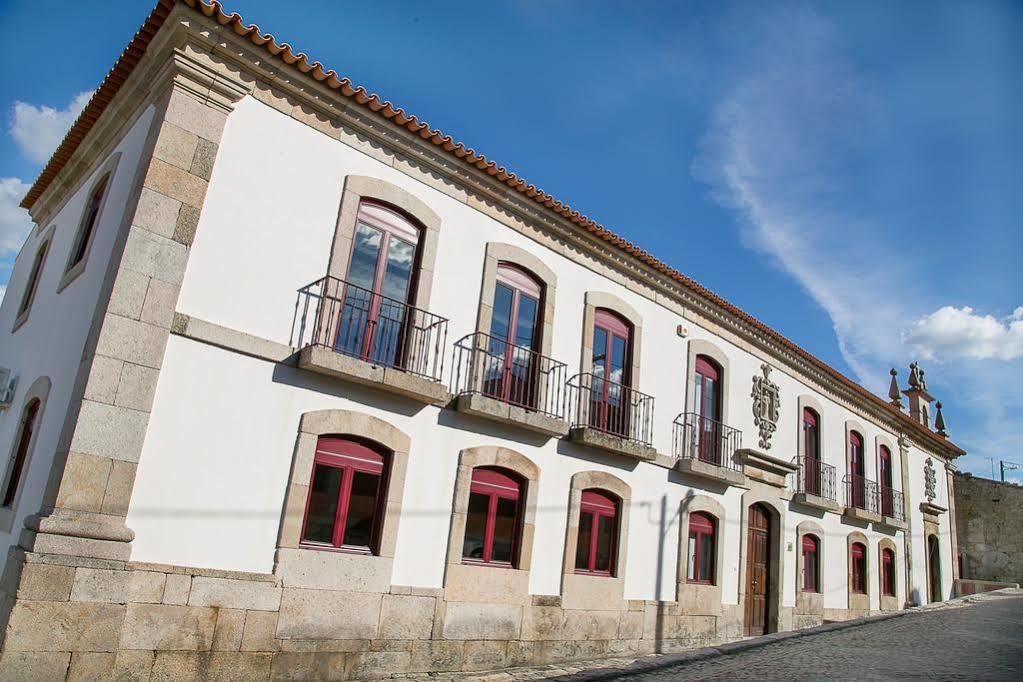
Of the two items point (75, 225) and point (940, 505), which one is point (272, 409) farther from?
point (940, 505)

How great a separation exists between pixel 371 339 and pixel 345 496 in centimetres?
165

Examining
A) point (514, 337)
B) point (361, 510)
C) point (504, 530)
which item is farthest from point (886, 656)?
point (361, 510)

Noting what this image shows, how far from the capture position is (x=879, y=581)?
16500 millimetres

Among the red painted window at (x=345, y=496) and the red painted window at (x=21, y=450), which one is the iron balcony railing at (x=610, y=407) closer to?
the red painted window at (x=345, y=496)

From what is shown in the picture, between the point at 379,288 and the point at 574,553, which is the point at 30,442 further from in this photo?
the point at 574,553

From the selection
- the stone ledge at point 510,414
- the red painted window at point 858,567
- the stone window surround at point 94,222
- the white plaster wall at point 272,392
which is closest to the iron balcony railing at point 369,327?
the white plaster wall at point 272,392

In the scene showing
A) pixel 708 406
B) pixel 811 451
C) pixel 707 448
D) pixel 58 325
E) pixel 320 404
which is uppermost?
pixel 708 406

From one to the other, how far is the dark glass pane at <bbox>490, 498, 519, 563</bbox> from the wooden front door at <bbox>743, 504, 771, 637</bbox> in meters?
5.59

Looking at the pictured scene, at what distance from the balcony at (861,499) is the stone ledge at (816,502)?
50 centimetres

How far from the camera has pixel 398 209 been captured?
26.8 ft

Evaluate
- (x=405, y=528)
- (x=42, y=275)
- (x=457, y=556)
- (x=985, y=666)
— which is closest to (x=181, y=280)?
(x=405, y=528)

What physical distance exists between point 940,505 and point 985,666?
14.6m

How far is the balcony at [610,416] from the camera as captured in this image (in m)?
9.55

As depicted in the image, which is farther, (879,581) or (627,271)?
(879,581)
